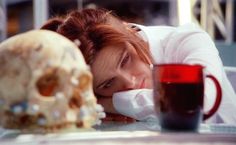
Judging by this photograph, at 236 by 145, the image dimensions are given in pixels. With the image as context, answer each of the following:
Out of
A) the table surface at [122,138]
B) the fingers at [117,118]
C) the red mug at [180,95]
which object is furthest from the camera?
the fingers at [117,118]

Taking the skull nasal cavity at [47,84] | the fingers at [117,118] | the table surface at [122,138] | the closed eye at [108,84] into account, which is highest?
the skull nasal cavity at [47,84]

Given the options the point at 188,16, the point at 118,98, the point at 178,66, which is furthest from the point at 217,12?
the point at 178,66

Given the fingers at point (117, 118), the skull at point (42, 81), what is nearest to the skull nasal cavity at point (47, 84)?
the skull at point (42, 81)

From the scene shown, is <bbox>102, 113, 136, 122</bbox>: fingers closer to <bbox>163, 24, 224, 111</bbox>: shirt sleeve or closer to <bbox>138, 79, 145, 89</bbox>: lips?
<bbox>138, 79, 145, 89</bbox>: lips

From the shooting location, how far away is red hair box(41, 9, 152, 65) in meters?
1.48

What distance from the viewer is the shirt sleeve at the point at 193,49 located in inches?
56.6

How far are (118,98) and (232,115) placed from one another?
0.33 metres

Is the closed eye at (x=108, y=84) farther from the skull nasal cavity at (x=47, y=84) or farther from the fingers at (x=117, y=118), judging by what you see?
the skull nasal cavity at (x=47, y=84)

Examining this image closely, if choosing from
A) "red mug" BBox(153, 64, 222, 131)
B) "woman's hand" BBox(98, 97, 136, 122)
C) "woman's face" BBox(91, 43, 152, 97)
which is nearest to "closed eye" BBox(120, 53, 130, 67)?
"woman's face" BBox(91, 43, 152, 97)

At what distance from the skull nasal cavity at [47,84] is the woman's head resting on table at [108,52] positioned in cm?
56

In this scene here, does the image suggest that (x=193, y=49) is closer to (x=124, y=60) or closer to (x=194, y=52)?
(x=194, y=52)

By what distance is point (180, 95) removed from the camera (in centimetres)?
87

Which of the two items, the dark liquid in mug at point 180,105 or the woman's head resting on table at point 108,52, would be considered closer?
the dark liquid in mug at point 180,105

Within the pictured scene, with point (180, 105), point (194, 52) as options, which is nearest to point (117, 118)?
point (194, 52)
